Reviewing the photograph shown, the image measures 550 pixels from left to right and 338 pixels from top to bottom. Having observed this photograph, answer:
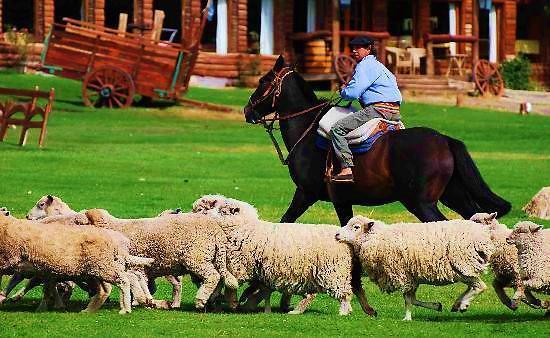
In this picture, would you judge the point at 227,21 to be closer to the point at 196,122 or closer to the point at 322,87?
the point at 322,87

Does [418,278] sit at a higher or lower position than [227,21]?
lower

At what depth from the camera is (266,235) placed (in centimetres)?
1299

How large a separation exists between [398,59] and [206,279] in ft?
134

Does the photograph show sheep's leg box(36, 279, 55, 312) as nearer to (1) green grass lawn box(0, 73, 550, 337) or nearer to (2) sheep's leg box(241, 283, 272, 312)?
(1) green grass lawn box(0, 73, 550, 337)

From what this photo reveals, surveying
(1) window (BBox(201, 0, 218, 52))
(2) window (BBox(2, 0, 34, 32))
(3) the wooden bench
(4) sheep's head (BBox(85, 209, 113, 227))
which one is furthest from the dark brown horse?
(1) window (BBox(201, 0, 218, 52))

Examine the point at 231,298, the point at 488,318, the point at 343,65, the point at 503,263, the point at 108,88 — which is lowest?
the point at 488,318

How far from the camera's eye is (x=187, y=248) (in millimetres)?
12953

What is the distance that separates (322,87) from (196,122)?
1197cm

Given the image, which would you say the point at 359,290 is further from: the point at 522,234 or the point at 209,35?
the point at 209,35

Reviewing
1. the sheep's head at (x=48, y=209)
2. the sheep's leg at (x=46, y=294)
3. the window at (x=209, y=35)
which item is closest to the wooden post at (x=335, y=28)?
the window at (x=209, y=35)

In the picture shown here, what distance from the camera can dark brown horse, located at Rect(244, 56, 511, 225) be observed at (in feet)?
50.5

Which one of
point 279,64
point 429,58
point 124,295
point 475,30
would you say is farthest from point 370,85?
point 475,30

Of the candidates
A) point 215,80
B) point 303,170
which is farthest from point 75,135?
point 303,170

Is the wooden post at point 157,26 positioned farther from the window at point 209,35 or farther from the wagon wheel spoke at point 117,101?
the window at point 209,35
